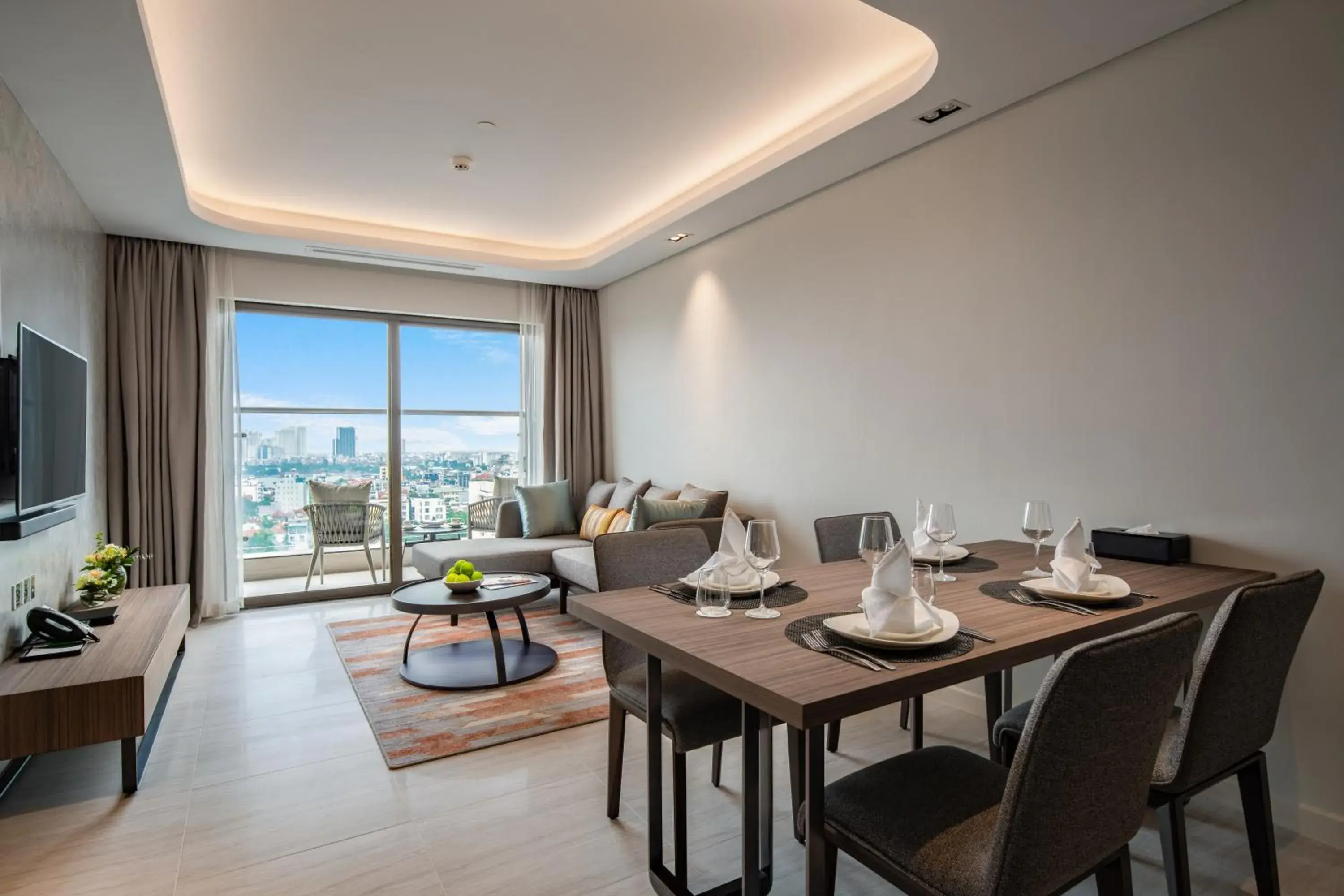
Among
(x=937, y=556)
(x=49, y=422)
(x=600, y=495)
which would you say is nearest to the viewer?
(x=937, y=556)

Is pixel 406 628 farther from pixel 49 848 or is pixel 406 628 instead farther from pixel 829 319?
pixel 829 319

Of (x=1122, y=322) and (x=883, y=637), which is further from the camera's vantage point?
(x=1122, y=322)

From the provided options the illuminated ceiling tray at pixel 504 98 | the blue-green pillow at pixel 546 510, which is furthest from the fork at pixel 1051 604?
the blue-green pillow at pixel 546 510

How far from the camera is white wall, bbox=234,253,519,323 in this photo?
5.21 meters

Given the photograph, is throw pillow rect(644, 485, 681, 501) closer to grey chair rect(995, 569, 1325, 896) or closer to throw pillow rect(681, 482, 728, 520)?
throw pillow rect(681, 482, 728, 520)

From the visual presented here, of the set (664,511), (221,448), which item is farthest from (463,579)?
(221,448)

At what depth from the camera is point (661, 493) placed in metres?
5.17

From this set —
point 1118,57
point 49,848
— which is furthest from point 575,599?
point 1118,57

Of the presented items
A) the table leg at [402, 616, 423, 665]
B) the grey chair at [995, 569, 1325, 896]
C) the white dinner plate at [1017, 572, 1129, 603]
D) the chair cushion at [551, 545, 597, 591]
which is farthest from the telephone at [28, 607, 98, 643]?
the grey chair at [995, 569, 1325, 896]

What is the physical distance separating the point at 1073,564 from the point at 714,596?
917 mm

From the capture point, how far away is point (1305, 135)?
7.07ft

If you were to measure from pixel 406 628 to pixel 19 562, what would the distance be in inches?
82.8

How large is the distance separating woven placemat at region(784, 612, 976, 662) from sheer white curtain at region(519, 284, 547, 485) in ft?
15.9

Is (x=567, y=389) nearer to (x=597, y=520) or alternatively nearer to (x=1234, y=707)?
Result: (x=597, y=520)
